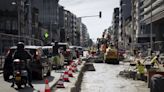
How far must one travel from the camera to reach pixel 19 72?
16656mm

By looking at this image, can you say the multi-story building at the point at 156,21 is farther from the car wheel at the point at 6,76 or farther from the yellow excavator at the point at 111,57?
the car wheel at the point at 6,76

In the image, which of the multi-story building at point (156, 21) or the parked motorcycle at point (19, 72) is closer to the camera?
the parked motorcycle at point (19, 72)

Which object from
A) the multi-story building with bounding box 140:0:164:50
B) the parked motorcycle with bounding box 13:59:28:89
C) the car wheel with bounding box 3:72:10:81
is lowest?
the car wheel with bounding box 3:72:10:81

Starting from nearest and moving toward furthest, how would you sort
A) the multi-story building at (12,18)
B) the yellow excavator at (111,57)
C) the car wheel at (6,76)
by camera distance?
the car wheel at (6,76)
the yellow excavator at (111,57)
the multi-story building at (12,18)

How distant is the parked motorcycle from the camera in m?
16.7

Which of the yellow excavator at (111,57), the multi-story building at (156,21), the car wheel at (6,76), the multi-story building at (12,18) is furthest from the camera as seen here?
the multi-story building at (12,18)

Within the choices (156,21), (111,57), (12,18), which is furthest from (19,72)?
(12,18)

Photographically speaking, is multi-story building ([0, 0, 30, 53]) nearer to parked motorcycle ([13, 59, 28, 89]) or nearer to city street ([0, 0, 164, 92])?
city street ([0, 0, 164, 92])

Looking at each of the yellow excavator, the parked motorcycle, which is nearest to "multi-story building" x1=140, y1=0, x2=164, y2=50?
the yellow excavator

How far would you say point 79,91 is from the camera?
816 inches

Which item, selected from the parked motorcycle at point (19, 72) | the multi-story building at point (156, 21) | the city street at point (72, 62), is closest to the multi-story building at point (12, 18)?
the city street at point (72, 62)

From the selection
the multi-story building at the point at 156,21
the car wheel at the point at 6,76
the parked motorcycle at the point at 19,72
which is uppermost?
the multi-story building at the point at 156,21

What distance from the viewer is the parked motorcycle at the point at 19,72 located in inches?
656

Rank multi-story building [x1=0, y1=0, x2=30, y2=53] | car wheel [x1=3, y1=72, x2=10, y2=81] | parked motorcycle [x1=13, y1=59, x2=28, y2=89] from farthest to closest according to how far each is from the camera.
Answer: multi-story building [x1=0, y1=0, x2=30, y2=53] → car wheel [x1=3, y1=72, x2=10, y2=81] → parked motorcycle [x1=13, y1=59, x2=28, y2=89]
